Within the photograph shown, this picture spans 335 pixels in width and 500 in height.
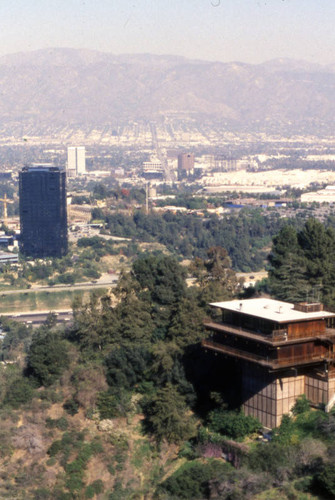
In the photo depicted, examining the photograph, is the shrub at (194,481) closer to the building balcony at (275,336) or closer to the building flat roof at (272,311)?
the building balcony at (275,336)

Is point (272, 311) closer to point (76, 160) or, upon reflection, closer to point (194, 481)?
point (194, 481)

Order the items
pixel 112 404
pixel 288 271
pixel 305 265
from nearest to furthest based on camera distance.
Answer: pixel 112 404
pixel 305 265
pixel 288 271

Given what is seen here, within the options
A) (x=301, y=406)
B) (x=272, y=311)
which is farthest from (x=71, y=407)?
(x=301, y=406)

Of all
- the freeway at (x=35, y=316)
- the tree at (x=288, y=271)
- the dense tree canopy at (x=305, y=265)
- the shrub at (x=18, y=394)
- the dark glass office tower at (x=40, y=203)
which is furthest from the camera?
the dark glass office tower at (x=40, y=203)

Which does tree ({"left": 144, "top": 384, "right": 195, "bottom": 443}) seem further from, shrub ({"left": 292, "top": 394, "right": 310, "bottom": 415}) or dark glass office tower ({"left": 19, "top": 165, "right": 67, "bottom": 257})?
dark glass office tower ({"left": 19, "top": 165, "right": 67, "bottom": 257})

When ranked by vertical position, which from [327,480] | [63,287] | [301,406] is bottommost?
[63,287]

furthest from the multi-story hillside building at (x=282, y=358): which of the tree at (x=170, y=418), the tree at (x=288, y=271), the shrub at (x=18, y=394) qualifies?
the shrub at (x=18, y=394)

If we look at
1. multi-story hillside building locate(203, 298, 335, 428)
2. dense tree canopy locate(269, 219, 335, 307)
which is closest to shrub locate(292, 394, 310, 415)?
multi-story hillside building locate(203, 298, 335, 428)

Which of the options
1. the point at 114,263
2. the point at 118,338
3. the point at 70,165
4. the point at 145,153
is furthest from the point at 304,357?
the point at 145,153

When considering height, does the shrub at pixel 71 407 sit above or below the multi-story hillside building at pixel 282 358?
below
